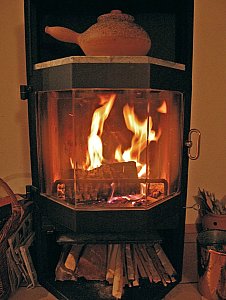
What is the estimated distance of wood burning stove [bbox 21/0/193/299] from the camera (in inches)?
40.5

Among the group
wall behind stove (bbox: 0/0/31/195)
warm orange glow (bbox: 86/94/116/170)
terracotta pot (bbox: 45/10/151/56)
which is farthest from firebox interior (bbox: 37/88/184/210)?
wall behind stove (bbox: 0/0/31/195)

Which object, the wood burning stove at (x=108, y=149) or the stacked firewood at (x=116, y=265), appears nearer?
the wood burning stove at (x=108, y=149)

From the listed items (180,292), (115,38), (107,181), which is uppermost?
(115,38)

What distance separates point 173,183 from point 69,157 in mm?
385

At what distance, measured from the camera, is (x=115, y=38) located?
105cm

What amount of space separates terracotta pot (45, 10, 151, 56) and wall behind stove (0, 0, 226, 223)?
0.50 meters

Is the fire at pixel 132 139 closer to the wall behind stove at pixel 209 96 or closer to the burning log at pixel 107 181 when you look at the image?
the burning log at pixel 107 181

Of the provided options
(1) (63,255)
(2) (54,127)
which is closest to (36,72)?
(2) (54,127)

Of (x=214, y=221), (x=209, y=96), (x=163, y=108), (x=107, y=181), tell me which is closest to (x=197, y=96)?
(x=209, y=96)

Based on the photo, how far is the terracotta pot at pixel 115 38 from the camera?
1.05 m

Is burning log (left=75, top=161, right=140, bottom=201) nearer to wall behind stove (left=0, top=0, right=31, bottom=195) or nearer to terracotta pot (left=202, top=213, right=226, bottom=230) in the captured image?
terracotta pot (left=202, top=213, right=226, bottom=230)

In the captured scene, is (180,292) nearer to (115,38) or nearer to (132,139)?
(132,139)

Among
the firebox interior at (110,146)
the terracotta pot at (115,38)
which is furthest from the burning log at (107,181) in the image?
the terracotta pot at (115,38)

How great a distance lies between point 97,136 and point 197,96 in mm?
630
